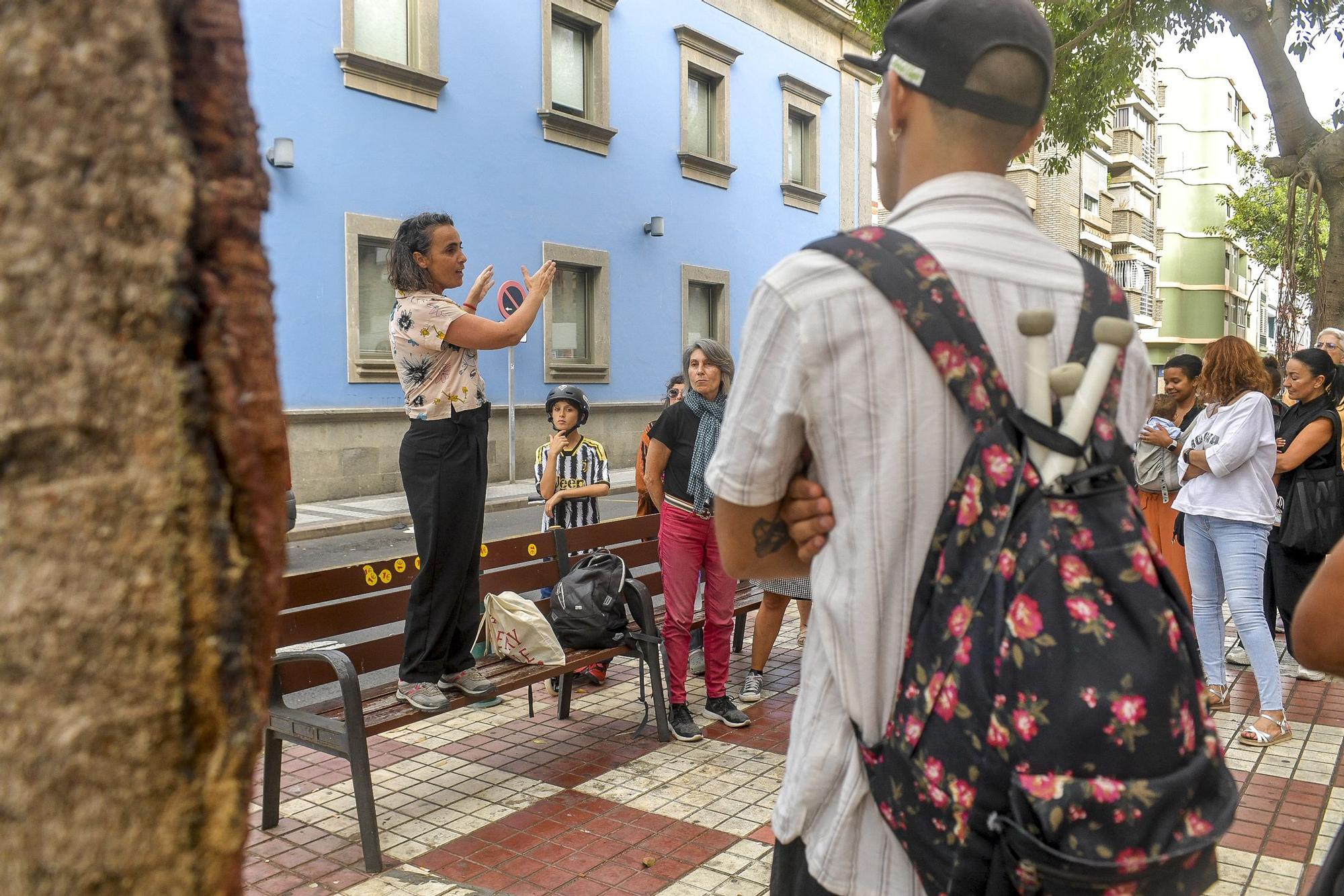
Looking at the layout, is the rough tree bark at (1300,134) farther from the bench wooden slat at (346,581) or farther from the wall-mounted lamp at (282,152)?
the wall-mounted lamp at (282,152)

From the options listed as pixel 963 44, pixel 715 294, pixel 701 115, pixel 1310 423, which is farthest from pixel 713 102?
pixel 963 44

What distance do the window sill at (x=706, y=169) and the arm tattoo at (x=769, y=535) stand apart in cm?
1987

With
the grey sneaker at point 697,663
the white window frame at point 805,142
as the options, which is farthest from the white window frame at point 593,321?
the grey sneaker at point 697,663

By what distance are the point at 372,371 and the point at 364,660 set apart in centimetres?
1114

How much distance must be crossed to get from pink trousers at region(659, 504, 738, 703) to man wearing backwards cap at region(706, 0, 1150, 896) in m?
3.81

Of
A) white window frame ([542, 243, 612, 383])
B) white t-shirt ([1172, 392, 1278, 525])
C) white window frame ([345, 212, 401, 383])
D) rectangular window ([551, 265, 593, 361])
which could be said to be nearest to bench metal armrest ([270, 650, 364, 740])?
white t-shirt ([1172, 392, 1278, 525])

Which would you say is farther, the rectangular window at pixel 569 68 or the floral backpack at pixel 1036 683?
the rectangular window at pixel 569 68

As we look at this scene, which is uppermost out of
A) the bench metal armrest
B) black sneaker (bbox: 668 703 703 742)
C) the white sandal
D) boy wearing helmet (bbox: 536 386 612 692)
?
boy wearing helmet (bbox: 536 386 612 692)

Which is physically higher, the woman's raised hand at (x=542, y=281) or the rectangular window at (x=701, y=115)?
the rectangular window at (x=701, y=115)

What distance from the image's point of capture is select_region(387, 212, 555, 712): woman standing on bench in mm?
4086

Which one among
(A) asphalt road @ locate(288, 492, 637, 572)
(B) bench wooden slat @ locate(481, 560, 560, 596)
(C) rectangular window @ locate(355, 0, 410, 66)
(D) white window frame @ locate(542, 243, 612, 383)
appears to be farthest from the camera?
(D) white window frame @ locate(542, 243, 612, 383)

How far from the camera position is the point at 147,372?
742mm

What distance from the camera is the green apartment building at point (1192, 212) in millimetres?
57750

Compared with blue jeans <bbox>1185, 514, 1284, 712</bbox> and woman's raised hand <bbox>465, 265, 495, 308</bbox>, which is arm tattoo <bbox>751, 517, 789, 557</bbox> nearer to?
woman's raised hand <bbox>465, 265, 495, 308</bbox>
